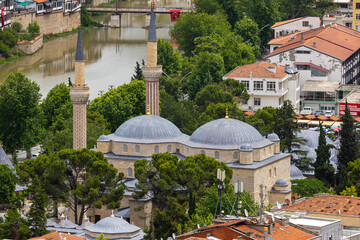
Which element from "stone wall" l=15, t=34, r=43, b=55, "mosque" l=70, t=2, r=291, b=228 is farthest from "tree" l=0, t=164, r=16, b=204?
"stone wall" l=15, t=34, r=43, b=55

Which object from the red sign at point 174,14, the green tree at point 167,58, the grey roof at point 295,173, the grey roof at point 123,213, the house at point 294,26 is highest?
the red sign at point 174,14

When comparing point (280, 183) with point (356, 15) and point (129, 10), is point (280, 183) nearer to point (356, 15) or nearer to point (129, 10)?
point (356, 15)

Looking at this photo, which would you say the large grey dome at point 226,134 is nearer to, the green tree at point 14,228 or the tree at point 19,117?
the green tree at point 14,228

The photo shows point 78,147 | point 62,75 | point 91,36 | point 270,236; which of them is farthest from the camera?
point 91,36

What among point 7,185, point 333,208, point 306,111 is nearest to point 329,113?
point 306,111

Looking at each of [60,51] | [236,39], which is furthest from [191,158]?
[60,51]

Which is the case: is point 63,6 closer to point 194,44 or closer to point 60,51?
point 60,51

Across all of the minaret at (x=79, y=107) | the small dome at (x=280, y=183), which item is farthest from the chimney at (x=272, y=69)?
the small dome at (x=280, y=183)
